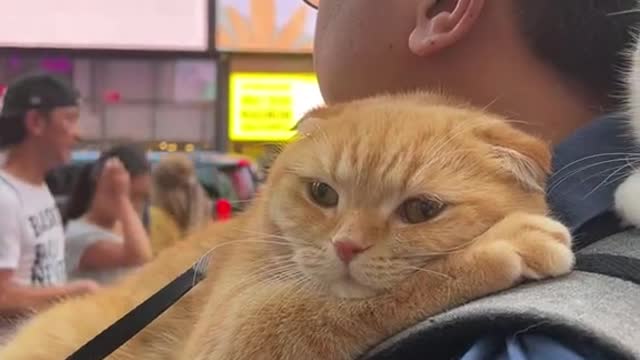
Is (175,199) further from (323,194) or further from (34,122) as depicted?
(323,194)

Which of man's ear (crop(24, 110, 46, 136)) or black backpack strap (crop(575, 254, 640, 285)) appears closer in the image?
black backpack strap (crop(575, 254, 640, 285))

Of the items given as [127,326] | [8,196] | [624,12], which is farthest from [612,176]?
[8,196]

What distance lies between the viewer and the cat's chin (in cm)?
69

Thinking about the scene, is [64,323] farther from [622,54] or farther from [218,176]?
A: [218,176]

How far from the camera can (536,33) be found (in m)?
0.93

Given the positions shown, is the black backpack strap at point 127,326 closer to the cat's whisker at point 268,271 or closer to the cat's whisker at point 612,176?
the cat's whisker at point 268,271

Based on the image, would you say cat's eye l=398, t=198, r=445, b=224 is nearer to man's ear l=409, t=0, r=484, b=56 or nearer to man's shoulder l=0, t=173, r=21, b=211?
man's ear l=409, t=0, r=484, b=56

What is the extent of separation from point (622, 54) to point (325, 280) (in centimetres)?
45

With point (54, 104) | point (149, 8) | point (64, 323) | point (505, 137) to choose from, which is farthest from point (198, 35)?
point (505, 137)

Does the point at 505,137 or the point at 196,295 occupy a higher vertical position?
the point at 505,137

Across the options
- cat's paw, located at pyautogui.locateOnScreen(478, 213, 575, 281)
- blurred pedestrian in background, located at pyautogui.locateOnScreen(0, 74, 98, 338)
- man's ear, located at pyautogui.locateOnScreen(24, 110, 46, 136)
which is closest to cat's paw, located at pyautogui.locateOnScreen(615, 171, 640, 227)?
cat's paw, located at pyautogui.locateOnScreen(478, 213, 575, 281)

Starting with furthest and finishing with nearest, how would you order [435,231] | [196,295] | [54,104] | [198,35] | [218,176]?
[198,35]
[218,176]
[54,104]
[196,295]
[435,231]

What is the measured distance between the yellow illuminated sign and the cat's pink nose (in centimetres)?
260

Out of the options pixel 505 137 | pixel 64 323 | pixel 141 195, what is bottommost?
pixel 141 195
